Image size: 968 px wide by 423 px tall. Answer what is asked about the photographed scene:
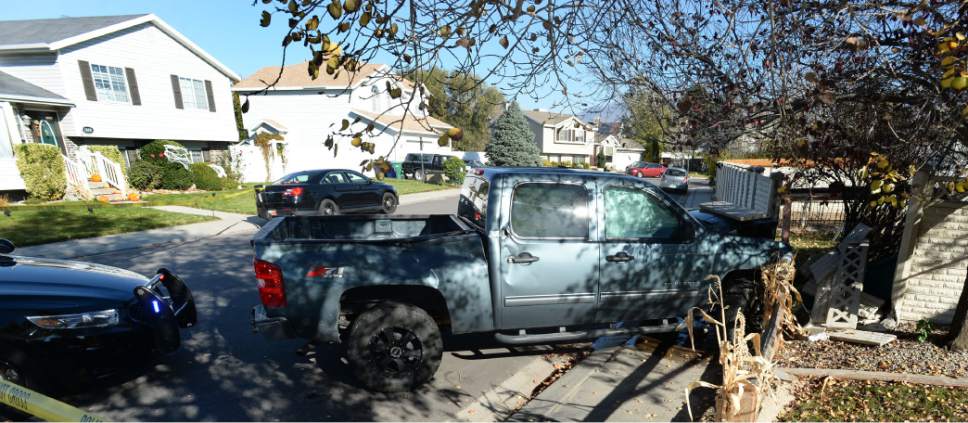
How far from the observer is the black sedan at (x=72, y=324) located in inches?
124

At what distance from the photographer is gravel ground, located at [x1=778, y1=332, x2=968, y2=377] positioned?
372cm

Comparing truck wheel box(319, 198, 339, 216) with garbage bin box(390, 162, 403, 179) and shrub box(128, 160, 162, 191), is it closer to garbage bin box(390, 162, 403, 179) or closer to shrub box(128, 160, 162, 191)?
shrub box(128, 160, 162, 191)

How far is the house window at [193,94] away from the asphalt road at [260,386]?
19.0 m

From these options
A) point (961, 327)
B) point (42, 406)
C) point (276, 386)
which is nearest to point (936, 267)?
point (961, 327)

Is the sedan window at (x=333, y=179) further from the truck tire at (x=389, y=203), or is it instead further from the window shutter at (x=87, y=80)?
the window shutter at (x=87, y=80)

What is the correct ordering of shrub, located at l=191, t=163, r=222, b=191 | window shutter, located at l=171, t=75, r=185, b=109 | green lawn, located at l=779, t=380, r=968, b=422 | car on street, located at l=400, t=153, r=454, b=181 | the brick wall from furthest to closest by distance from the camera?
car on street, located at l=400, t=153, r=454, b=181, window shutter, located at l=171, t=75, r=185, b=109, shrub, located at l=191, t=163, r=222, b=191, the brick wall, green lawn, located at l=779, t=380, r=968, b=422

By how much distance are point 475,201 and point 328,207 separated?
957 cm

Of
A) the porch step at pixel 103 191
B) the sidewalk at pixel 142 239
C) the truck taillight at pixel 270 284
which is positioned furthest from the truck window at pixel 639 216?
the porch step at pixel 103 191

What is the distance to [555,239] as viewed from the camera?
388cm

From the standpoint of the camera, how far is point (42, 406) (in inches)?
81.7

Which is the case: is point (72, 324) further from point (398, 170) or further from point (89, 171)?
point (398, 170)

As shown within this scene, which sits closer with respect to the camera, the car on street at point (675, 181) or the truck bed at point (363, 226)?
the truck bed at point (363, 226)

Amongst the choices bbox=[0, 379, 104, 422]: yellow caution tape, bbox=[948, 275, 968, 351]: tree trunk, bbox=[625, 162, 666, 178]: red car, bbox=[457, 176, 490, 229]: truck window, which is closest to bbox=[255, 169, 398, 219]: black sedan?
bbox=[457, 176, 490, 229]: truck window

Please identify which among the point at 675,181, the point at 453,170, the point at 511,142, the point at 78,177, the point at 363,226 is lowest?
the point at 675,181
